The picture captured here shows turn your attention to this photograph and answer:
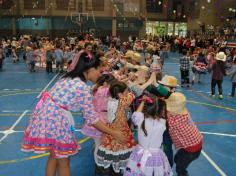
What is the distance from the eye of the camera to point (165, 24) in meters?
42.4

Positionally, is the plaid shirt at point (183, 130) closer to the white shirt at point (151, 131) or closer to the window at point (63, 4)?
the white shirt at point (151, 131)

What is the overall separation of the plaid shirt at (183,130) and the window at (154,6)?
38725mm

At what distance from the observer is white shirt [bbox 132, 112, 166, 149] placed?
365cm

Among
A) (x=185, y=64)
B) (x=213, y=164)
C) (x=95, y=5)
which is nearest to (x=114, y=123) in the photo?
(x=213, y=164)

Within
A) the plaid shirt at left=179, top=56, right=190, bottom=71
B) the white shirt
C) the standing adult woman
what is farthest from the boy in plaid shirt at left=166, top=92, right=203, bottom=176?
the plaid shirt at left=179, top=56, right=190, bottom=71

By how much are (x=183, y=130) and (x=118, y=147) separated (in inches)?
35.0

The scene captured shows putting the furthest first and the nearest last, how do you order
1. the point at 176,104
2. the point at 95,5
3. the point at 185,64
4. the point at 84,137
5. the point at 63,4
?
1. the point at 95,5
2. the point at 63,4
3. the point at 185,64
4. the point at 84,137
5. the point at 176,104

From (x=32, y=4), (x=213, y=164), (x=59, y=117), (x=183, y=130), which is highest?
(x=32, y=4)

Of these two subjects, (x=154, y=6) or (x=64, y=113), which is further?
(x=154, y=6)

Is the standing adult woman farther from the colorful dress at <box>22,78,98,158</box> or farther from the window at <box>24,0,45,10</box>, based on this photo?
the window at <box>24,0,45,10</box>

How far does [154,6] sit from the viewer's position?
41375 millimetres

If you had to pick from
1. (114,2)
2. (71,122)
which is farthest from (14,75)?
(114,2)

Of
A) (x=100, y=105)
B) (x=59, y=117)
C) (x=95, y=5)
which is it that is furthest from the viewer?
(x=95, y=5)

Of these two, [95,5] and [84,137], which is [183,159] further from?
[95,5]
